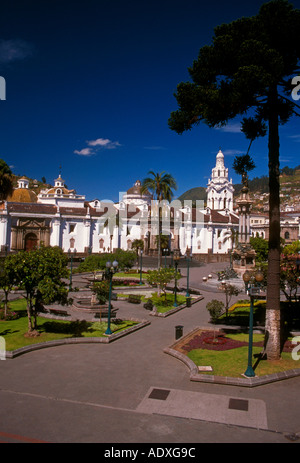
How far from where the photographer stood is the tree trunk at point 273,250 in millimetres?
13469

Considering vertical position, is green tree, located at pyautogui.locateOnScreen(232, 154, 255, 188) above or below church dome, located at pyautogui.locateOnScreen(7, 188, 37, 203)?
below

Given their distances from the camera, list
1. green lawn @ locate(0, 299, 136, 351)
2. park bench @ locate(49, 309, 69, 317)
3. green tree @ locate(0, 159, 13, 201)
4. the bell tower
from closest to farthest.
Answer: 1. green lawn @ locate(0, 299, 136, 351)
2. park bench @ locate(49, 309, 69, 317)
3. green tree @ locate(0, 159, 13, 201)
4. the bell tower

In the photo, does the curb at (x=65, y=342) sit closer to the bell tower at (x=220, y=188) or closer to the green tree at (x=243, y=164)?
the green tree at (x=243, y=164)

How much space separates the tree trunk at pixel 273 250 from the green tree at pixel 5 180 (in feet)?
71.7

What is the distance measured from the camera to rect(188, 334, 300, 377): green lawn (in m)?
12.4

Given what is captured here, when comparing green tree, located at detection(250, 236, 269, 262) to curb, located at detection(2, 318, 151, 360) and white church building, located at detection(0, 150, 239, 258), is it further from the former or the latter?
curb, located at detection(2, 318, 151, 360)

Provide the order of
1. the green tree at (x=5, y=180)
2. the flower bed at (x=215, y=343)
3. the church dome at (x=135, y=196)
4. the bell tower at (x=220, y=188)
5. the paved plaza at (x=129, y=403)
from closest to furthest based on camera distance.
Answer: the paved plaza at (x=129, y=403) < the flower bed at (x=215, y=343) < the green tree at (x=5, y=180) < the church dome at (x=135, y=196) < the bell tower at (x=220, y=188)

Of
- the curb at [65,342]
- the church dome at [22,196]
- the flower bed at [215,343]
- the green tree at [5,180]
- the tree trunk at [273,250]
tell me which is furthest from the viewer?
the church dome at [22,196]

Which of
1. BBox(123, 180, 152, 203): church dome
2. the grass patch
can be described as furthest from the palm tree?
BBox(123, 180, 152, 203): church dome

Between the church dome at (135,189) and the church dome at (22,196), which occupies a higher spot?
the church dome at (135,189)

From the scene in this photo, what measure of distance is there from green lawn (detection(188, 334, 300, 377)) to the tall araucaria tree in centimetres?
58

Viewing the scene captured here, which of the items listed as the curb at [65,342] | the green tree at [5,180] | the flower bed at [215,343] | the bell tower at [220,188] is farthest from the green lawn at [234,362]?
the bell tower at [220,188]

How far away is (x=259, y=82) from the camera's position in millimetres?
12516

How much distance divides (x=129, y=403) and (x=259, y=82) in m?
11.5
